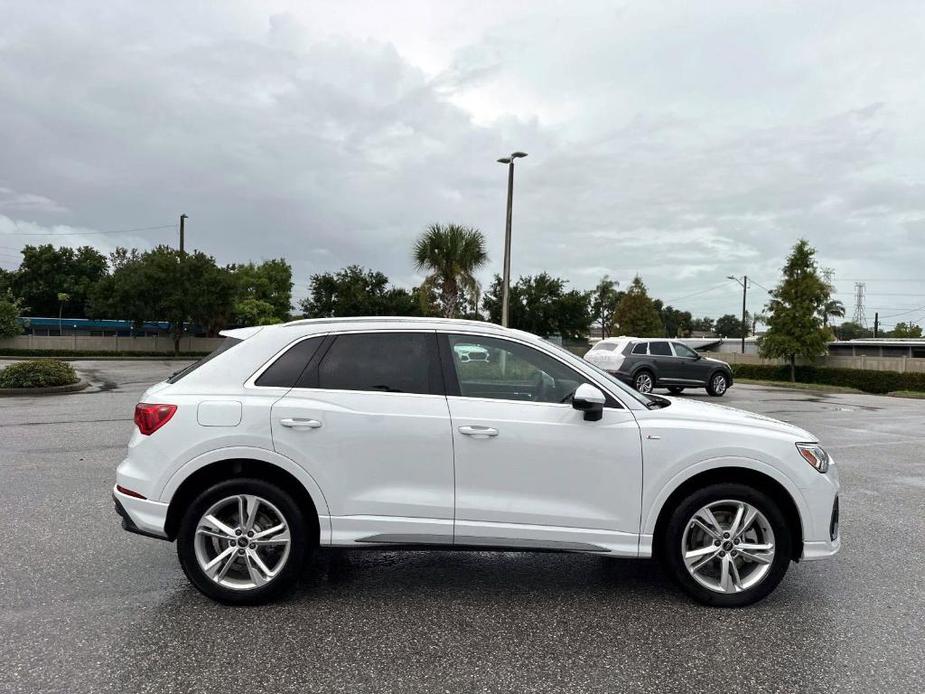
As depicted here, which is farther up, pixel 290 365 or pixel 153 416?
pixel 290 365

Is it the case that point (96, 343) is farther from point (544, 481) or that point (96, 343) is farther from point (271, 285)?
point (544, 481)

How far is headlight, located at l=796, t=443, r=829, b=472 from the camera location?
12.6 feet

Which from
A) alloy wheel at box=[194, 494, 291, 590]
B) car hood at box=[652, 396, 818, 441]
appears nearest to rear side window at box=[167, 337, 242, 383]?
alloy wheel at box=[194, 494, 291, 590]

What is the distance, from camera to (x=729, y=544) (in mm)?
3789

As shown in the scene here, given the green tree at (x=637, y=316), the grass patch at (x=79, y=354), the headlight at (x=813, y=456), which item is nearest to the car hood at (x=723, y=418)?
the headlight at (x=813, y=456)

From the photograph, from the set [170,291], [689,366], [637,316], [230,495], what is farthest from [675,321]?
[230,495]

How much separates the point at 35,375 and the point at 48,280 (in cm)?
5874

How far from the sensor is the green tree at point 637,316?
2144 inches

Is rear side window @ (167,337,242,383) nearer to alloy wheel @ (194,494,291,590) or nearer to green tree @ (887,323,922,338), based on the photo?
alloy wheel @ (194,494,291,590)

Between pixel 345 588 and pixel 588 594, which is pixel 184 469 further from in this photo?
pixel 588 594

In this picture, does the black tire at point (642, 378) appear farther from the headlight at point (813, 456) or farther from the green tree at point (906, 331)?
the green tree at point (906, 331)

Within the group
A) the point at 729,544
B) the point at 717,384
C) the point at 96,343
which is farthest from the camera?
→ the point at 96,343

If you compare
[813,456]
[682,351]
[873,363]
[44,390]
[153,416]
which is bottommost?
[44,390]

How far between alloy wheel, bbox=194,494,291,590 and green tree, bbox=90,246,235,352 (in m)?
42.7
